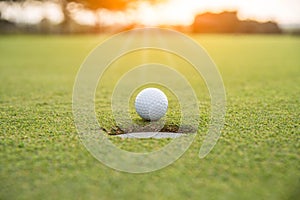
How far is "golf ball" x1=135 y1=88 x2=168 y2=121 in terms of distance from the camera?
3564mm

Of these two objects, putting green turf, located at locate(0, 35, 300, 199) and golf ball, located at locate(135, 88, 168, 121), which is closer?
putting green turf, located at locate(0, 35, 300, 199)

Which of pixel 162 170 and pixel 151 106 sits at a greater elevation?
pixel 151 106

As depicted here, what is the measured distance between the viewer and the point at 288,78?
286 inches

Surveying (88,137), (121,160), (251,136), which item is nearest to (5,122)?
(88,137)

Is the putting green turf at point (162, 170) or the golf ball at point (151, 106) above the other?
the golf ball at point (151, 106)

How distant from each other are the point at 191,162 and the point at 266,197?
601 millimetres

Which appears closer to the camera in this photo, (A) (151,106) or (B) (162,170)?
(B) (162,170)

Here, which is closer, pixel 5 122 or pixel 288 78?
pixel 5 122

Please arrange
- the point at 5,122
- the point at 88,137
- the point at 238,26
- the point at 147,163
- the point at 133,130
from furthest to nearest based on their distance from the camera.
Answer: the point at 238,26
the point at 5,122
the point at 133,130
the point at 88,137
the point at 147,163

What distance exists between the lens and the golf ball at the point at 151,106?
356 cm

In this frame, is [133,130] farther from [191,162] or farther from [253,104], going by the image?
[253,104]

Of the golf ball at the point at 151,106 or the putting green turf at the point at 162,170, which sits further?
the golf ball at the point at 151,106

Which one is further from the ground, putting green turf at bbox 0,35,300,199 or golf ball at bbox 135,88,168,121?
golf ball at bbox 135,88,168,121

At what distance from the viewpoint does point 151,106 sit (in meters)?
3.56
